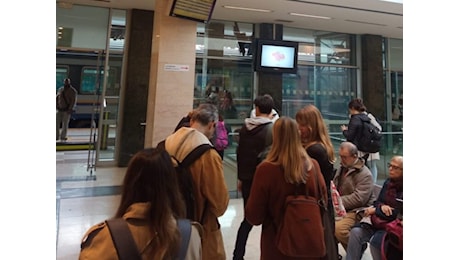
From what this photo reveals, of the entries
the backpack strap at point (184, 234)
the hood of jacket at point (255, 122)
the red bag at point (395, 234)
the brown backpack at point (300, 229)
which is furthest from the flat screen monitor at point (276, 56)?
the backpack strap at point (184, 234)

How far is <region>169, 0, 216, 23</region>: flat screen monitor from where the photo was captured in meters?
4.32

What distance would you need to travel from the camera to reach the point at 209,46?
336 inches

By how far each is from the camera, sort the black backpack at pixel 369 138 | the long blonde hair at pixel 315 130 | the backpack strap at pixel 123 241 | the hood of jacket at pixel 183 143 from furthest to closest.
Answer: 1. the black backpack at pixel 369 138
2. the long blonde hair at pixel 315 130
3. the hood of jacket at pixel 183 143
4. the backpack strap at pixel 123 241

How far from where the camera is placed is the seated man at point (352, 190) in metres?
2.89

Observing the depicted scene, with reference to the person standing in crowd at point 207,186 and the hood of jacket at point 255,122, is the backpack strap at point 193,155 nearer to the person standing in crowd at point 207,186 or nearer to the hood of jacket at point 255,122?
the person standing in crowd at point 207,186

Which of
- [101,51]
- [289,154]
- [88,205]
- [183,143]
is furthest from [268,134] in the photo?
[101,51]

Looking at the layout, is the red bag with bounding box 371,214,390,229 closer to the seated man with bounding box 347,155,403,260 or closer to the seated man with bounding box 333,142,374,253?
the seated man with bounding box 347,155,403,260

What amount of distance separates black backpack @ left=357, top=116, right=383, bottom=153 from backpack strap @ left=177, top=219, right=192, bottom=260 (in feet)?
12.3

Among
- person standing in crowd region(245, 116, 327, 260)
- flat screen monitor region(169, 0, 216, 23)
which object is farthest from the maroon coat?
flat screen monitor region(169, 0, 216, 23)

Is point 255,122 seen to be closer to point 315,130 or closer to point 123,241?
point 315,130

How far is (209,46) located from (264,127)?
5999mm

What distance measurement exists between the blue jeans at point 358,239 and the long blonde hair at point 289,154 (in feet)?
3.66
